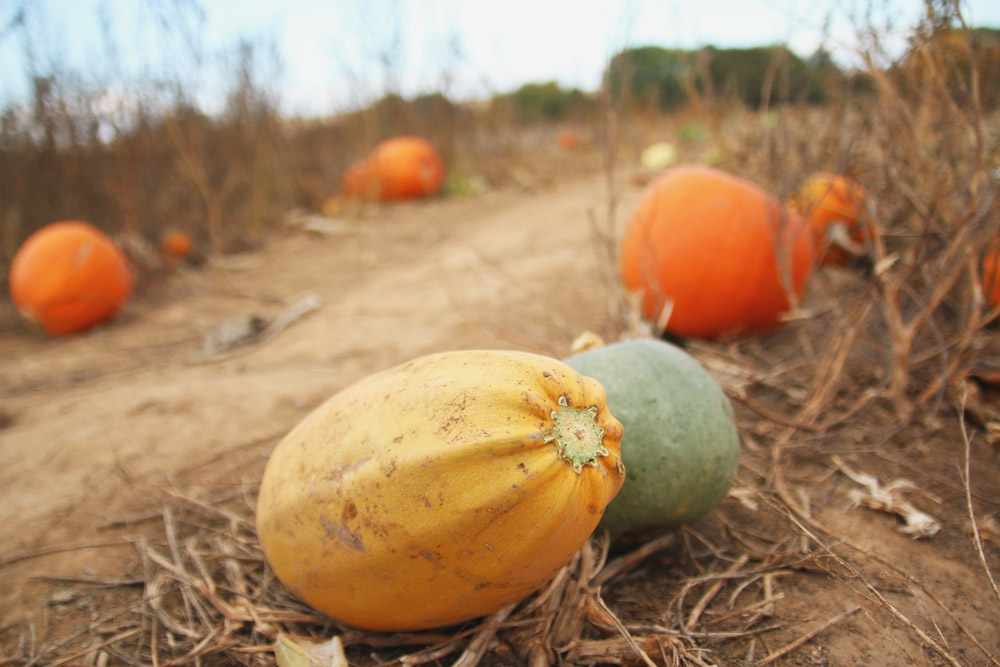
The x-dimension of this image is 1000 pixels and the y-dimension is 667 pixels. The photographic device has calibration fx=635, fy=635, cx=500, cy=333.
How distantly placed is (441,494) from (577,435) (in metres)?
0.30

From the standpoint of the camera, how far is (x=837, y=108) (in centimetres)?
304

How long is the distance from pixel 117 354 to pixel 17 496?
6.32 ft

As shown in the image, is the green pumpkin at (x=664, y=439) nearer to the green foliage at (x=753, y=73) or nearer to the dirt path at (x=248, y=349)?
the dirt path at (x=248, y=349)

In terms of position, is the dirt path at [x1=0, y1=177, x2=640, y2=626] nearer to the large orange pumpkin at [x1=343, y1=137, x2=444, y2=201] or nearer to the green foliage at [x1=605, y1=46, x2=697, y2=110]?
the green foliage at [x1=605, y1=46, x2=697, y2=110]

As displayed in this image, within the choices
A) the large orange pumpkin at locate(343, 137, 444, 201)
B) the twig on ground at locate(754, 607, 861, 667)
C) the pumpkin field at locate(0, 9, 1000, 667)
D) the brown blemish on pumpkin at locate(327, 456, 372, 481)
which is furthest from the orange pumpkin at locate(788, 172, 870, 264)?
the large orange pumpkin at locate(343, 137, 444, 201)

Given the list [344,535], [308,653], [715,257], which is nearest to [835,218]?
[715,257]

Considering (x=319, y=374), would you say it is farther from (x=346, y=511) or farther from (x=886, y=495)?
(x=886, y=495)

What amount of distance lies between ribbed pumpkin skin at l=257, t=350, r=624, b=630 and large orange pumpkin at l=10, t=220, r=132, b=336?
11.8 ft

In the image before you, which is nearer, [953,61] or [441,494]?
[441,494]

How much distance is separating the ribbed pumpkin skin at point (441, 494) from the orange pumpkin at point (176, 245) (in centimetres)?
511

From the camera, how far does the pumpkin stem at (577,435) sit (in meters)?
1.25

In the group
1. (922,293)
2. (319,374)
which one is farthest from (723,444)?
(319,374)

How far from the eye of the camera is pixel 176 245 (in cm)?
577

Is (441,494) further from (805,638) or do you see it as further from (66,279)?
(66,279)
